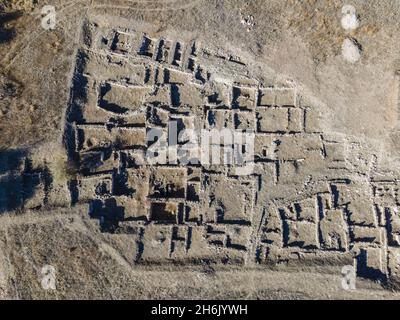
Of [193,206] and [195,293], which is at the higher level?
[193,206]

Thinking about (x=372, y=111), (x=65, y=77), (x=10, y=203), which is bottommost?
(x=10, y=203)

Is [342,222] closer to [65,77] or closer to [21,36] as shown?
[65,77]

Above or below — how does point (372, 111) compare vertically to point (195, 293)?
above

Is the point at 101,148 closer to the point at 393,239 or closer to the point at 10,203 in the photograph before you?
the point at 10,203
